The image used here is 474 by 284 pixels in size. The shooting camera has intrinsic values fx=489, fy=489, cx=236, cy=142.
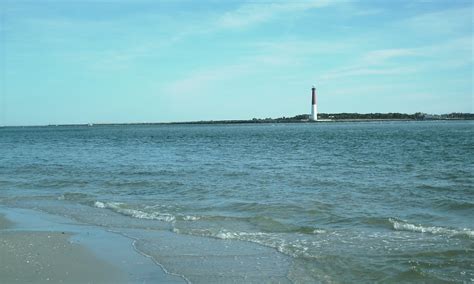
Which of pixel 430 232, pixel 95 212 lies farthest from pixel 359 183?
pixel 95 212

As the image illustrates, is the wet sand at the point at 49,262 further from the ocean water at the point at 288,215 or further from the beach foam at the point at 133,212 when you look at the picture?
the beach foam at the point at 133,212

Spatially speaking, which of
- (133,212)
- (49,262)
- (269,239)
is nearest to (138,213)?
(133,212)

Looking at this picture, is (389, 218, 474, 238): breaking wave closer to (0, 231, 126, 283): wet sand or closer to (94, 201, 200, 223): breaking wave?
(94, 201, 200, 223): breaking wave

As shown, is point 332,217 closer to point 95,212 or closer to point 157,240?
point 157,240

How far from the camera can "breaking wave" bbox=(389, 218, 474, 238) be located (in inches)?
418

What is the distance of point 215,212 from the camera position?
1383cm

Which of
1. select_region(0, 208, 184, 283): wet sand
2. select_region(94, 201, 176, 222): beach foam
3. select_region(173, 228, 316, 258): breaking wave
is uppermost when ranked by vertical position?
select_region(0, 208, 184, 283): wet sand

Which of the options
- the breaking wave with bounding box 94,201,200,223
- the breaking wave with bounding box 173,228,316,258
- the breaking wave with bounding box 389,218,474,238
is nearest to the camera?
the breaking wave with bounding box 173,228,316,258

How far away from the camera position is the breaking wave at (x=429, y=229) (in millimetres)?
10608

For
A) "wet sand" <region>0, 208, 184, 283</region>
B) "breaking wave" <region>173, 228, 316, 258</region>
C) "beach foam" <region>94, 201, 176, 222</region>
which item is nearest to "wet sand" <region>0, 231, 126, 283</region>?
"wet sand" <region>0, 208, 184, 283</region>

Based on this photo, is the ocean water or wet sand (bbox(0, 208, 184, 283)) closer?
wet sand (bbox(0, 208, 184, 283))

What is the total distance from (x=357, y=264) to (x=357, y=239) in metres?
1.81

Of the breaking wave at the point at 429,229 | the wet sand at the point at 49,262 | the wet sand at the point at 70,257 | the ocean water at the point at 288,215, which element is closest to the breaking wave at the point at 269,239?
the ocean water at the point at 288,215

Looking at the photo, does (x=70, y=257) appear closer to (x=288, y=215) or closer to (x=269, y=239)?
(x=269, y=239)
